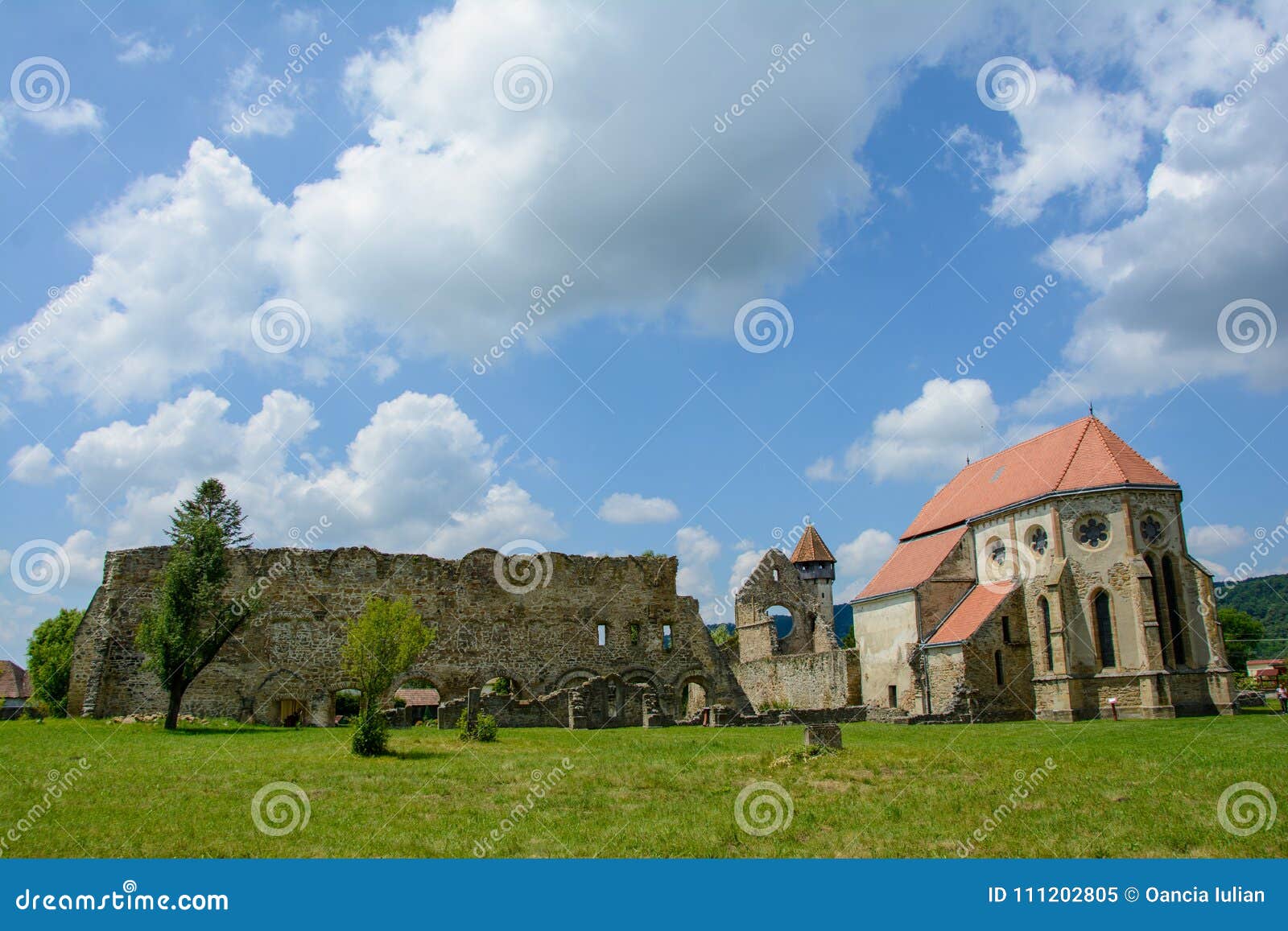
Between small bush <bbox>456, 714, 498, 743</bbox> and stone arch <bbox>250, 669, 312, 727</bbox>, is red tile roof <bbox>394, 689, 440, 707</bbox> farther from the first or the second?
small bush <bbox>456, 714, 498, 743</bbox>

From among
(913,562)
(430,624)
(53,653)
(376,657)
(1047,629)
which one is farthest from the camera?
(53,653)

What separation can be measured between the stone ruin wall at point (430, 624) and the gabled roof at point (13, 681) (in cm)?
3775

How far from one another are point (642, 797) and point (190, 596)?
18248mm

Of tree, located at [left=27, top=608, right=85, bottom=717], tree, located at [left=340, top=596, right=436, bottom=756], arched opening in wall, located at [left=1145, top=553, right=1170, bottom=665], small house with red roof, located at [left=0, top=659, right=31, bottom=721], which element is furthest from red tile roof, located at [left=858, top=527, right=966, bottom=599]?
small house with red roof, located at [left=0, top=659, right=31, bottom=721]

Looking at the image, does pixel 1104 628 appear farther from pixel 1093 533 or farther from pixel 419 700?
pixel 419 700

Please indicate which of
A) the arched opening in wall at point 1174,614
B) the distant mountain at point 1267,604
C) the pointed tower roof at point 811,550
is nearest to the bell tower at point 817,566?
the pointed tower roof at point 811,550

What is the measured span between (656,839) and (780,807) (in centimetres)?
211

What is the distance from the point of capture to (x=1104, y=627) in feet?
92.4

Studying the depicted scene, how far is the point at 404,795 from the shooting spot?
1077 centimetres

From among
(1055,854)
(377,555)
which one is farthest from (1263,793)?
(377,555)

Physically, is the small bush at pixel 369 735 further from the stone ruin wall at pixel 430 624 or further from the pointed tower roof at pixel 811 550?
the pointed tower roof at pixel 811 550

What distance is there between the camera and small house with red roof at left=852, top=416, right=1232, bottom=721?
2712 cm

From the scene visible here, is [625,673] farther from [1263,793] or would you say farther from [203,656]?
[1263,793]

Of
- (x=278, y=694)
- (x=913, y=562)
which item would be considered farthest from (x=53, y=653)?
(x=913, y=562)
